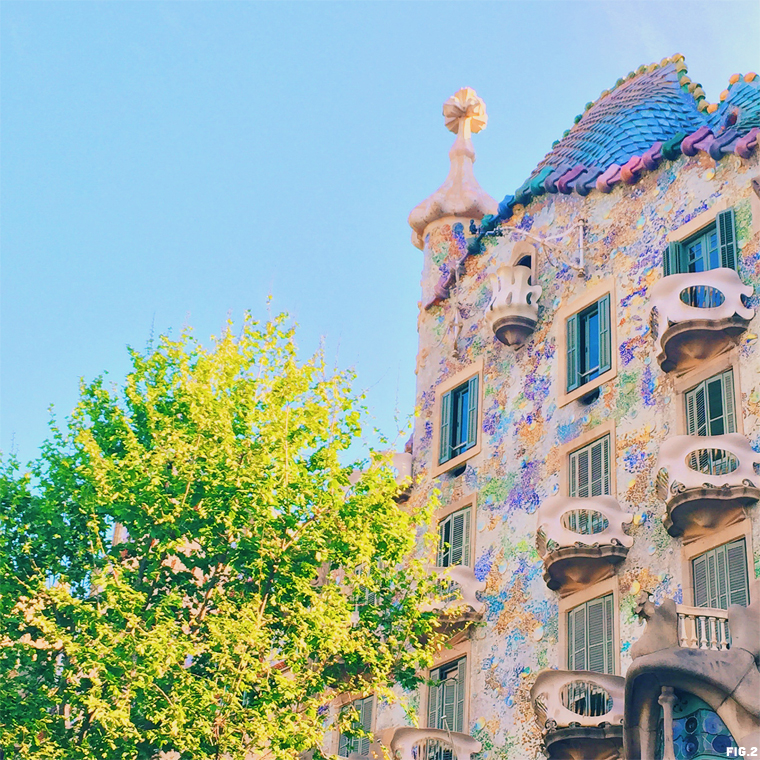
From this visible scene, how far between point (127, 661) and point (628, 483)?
7.24 metres

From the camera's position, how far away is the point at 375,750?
19344mm

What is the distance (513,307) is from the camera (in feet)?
69.3

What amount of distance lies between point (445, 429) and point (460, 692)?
5059 millimetres

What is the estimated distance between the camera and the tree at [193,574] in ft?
51.9

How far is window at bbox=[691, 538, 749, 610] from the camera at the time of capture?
49.8 ft

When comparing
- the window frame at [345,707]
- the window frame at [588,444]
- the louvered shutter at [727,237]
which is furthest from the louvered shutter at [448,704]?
the louvered shutter at [727,237]

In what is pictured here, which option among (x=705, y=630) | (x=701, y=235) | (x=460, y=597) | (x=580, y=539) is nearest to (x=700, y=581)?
(x=705, y=630)

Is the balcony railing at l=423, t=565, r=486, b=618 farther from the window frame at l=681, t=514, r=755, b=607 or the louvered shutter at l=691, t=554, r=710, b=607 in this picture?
the louvered shutter at l=691, t=554, r=710, b=607

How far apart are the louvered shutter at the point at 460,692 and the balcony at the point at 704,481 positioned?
475cm

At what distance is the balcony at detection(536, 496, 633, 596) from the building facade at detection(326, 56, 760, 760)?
0.10 feet

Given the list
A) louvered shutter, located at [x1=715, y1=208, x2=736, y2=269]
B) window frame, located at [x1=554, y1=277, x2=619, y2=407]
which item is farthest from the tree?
louvered shutter, located at [x1=715, y1=208, x2=736, y2=269]

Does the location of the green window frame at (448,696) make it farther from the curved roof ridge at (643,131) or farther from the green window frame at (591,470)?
the curved roof ridge at (643,131)

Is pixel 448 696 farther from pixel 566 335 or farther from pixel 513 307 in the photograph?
pixel 513 307

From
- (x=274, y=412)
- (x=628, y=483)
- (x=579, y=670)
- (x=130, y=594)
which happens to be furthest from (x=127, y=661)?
(x=628, y=483)
